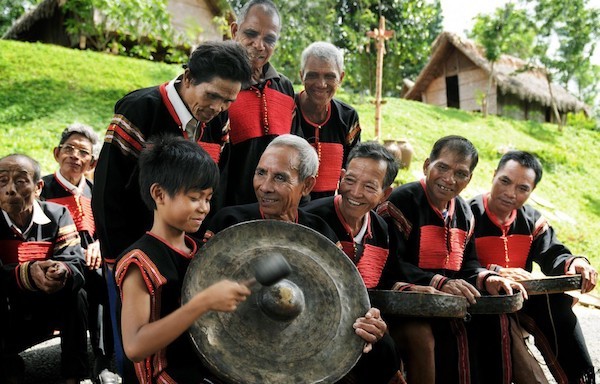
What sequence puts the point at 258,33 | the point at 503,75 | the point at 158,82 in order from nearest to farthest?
the point at 258,33 → the point at 158,82 → the point at 503,75

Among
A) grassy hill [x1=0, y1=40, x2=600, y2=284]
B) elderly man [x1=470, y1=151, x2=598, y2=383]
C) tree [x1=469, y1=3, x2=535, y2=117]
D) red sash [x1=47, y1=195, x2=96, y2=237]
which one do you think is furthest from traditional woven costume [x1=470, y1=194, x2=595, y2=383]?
tree [x1=469, y1=3, x2=535, y2=117]

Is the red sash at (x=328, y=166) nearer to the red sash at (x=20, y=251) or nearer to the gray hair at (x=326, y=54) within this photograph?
the gray hair at (x=326, y=54)

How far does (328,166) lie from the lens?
412cm

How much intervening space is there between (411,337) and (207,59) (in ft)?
6.13

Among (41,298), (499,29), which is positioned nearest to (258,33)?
(41,298)

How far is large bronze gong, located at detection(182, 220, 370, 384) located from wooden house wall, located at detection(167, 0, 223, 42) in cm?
1648

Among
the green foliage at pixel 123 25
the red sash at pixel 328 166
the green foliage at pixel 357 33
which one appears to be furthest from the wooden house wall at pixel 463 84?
the red sash at pixel 328 166

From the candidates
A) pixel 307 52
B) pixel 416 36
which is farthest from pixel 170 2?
pixel 307 52

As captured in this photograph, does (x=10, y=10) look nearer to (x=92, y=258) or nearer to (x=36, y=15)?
(x=36, y=15)

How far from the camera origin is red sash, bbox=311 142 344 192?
13.4ft

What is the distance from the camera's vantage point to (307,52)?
3.95 meters

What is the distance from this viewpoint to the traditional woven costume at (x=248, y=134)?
3.71 meters

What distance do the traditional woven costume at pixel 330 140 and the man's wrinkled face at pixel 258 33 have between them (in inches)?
21.8

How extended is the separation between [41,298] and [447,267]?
8.76 feet
